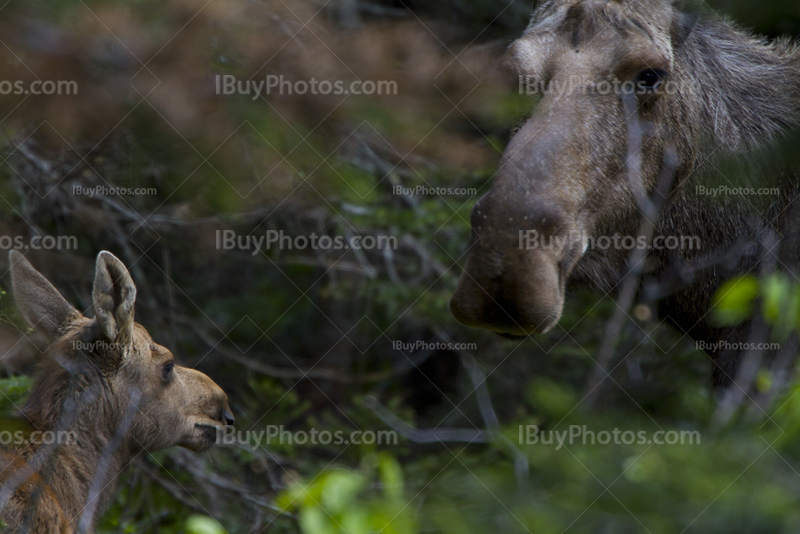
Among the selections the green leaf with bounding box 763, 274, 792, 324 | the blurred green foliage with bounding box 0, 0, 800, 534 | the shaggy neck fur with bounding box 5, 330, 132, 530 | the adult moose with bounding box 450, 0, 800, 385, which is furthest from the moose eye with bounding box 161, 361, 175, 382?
the green leaf with bounding box 763, 274, 792, 324

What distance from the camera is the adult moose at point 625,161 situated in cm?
266

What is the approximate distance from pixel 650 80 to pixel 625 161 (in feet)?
1.21

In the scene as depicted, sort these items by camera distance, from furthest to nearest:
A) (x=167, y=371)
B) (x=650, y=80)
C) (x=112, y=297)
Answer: (x=167, y=371)
(x=112, y=297)
(x=650, y=80)

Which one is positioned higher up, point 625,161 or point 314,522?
point 625,161

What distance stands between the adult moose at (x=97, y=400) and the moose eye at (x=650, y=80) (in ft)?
8.70

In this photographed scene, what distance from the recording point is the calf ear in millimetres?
3592

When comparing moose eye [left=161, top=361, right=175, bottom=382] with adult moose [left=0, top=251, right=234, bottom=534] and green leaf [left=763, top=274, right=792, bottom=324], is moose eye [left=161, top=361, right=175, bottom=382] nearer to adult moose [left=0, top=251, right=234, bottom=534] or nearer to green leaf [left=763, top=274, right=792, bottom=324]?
adult moose [left=0, top=251, right=234, bottom=534]

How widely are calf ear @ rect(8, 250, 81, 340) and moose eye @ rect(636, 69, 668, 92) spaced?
10.5 feet

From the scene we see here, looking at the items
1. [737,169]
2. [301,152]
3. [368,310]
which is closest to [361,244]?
[368,310]

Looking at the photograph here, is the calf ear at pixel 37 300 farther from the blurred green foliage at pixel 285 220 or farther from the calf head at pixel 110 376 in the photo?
the blurred green foliage at pixel 285 220

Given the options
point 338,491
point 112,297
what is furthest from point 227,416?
point 338,491

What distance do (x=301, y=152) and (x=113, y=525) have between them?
290 centimetres

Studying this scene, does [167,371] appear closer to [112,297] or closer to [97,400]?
[97,400]

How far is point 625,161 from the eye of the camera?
3.08 m
